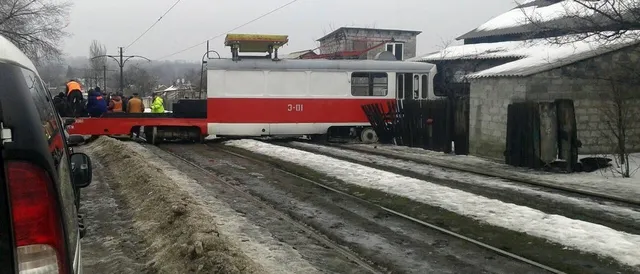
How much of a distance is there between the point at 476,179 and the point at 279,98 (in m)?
9.70

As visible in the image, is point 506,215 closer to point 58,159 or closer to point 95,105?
point 58,159

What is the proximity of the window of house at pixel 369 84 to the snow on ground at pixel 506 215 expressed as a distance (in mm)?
8069

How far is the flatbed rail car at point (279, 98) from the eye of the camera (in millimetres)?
19062

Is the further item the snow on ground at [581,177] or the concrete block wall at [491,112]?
the concrete block wall at [491,112]

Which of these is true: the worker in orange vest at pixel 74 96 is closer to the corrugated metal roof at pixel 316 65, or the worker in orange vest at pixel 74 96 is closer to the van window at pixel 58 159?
the corrugated metal roof at pixel 316 65

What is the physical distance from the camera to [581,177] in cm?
1190

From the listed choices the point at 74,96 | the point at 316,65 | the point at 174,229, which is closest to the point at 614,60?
the point at 316,65

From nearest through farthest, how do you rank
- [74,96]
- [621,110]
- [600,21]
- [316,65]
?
1. [621,110]
2. [600,21]
3. [74,96]
4. [316,65]

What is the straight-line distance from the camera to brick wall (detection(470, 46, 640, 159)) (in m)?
14.4

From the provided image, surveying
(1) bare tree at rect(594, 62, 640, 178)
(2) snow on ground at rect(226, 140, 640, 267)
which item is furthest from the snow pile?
(1) bare tree at rect(594, 62, 640, 178)

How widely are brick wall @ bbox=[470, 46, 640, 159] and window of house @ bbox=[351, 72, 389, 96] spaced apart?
556cm

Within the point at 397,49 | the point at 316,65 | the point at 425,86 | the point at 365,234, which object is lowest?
the point at 365,234

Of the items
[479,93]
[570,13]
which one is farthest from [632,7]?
[479,93]

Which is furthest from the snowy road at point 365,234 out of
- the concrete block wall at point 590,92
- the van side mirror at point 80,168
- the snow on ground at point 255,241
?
the concrete block wall at point 590,92
